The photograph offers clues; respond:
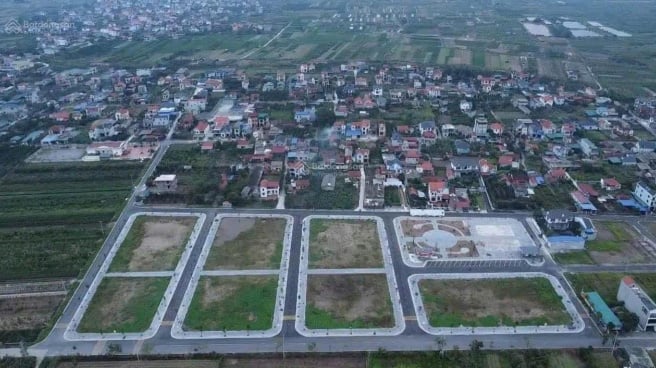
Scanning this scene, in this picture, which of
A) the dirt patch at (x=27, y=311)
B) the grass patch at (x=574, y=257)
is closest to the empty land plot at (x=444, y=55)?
the grass patch at (x=574, y=257)

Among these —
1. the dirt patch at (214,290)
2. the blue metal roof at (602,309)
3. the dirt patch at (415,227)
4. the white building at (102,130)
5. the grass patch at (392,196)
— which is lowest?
the dirt patch at (214,290)

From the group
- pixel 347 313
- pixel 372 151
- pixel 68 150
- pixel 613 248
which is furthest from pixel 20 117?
pixel 613 248

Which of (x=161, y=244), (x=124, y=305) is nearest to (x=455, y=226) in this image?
(x=161, y=244)

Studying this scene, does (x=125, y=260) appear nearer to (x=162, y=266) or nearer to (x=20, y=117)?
(x=162, y=266)

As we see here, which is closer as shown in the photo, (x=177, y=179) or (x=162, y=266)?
(x=162, y=266)

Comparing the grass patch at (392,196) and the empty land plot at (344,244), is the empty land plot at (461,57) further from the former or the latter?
the empty land plot at (344,244)
